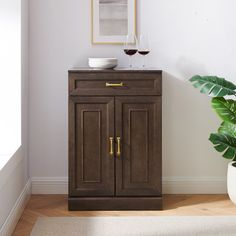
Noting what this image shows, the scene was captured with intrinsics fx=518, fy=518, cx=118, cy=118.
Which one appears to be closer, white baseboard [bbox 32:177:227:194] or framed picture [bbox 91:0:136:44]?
framed picture [bbox 91:0:136:44]

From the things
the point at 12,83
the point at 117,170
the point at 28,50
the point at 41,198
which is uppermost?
the point at 28,50

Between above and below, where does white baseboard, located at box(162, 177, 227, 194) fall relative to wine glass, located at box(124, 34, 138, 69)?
below

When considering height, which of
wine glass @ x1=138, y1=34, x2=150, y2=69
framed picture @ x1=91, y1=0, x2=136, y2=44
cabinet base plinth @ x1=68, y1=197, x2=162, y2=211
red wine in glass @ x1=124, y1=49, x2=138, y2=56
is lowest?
cabinet base plinth @ x1=68, y1=197, x2=162, y2=211

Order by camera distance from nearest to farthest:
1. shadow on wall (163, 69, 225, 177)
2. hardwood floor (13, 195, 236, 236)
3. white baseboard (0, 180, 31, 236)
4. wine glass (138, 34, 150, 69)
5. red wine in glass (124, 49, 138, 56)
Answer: white baseboard (0, 180, 31, 236), hardwood floor (13, 195, 236, 236), red wine in glass (124, 49, 138, 56), wine glass (138, 34, 150, 69), shadow on wall (163, 69, 225, 177)

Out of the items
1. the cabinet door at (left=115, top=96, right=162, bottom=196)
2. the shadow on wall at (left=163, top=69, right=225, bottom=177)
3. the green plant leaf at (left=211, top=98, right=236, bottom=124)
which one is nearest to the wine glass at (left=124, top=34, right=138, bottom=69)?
the shadow on wall at (left=163, top=69, right=225, bottom=177)

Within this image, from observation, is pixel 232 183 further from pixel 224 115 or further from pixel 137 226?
pixel 137 226

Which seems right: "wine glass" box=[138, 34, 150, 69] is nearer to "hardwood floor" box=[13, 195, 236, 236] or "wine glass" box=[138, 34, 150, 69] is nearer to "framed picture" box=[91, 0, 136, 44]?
"framed picture" box=[91, 0, 136, 44]

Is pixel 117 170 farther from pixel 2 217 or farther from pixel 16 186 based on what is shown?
pixel 2 217

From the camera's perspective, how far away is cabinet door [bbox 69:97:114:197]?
4.16 m

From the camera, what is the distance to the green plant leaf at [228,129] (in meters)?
4.26

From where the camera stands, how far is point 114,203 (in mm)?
4234

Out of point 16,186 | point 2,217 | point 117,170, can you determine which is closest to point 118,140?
point 117,170

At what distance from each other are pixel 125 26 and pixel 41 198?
1692mm

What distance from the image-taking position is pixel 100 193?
167 inches
